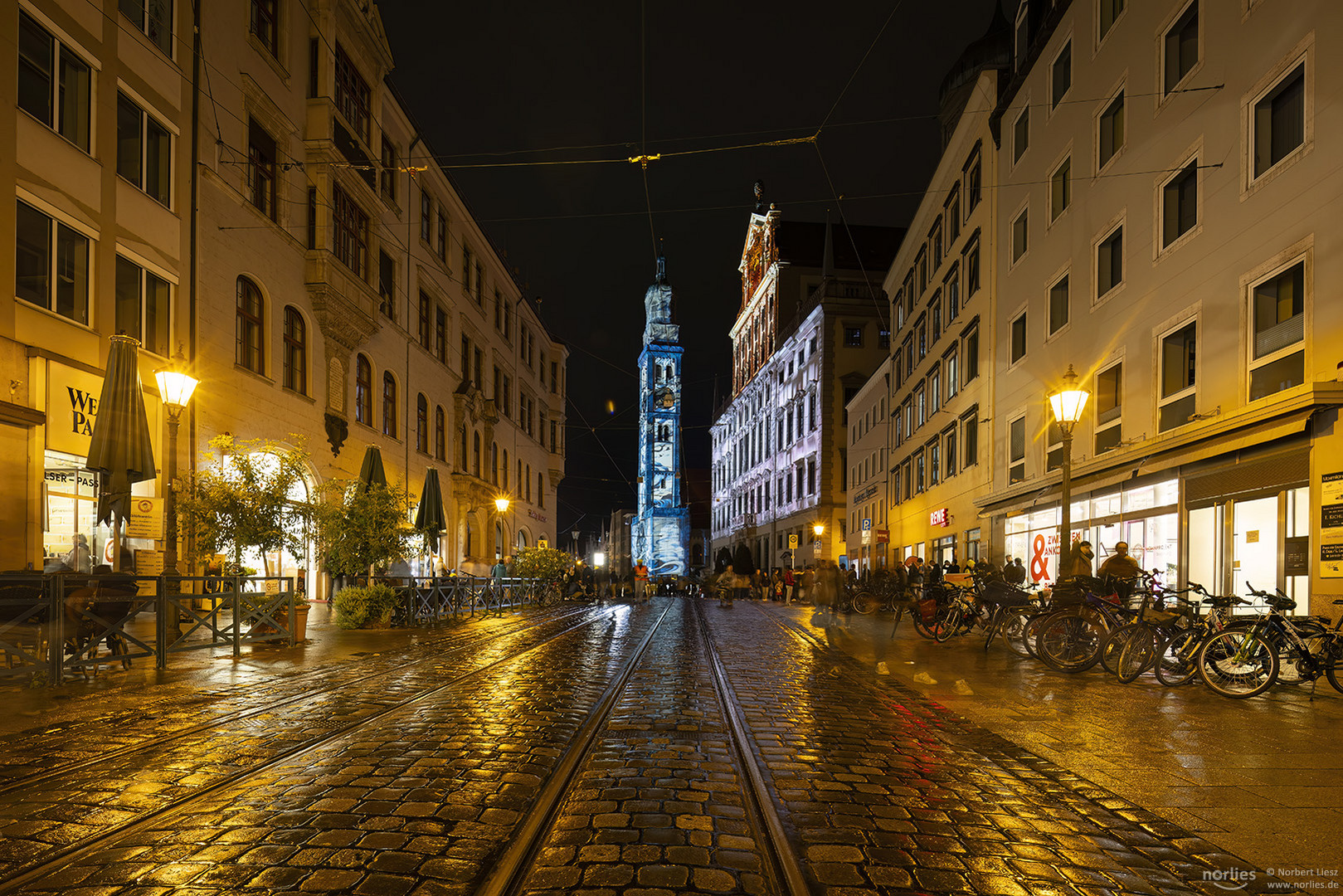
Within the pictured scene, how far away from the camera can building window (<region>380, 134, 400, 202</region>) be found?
97.5 feet

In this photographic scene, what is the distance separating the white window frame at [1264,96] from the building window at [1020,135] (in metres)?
10.3

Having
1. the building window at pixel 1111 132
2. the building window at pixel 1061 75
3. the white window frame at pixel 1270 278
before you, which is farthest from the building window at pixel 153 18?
the white window frame at pixel 1270 278

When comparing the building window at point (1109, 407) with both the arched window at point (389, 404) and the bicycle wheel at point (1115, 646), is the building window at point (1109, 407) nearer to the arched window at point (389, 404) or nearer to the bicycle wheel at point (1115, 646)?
the bicycle wheel at point (1115, 646)

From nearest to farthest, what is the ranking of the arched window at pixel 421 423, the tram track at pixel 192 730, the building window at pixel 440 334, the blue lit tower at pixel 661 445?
1. the tram track at pixel 192 730
2. the arched window at pixel 421 423
3. the building window at pixel 440 334
4. the blue lit tower at pixel 661 445

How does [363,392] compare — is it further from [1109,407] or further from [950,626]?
[1109,407]

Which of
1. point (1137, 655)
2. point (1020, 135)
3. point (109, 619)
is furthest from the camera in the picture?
point (1020, 135)

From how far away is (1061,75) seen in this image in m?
21.7

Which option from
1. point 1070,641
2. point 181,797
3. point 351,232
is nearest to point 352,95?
point 351,232

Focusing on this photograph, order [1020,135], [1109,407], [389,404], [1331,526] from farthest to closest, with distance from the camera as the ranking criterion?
1. [389,404]
2. [1020,135]
3. [1109,407]
4. [1331,526]

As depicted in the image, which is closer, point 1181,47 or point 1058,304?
point 1181,47

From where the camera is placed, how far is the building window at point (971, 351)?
92.8 feet

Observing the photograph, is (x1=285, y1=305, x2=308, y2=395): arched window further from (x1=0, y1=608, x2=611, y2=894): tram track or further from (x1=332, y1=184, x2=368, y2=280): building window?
(x1=0, y1=608, x2=611, y2=894): tram track

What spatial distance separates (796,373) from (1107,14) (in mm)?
41024

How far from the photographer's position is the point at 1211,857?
432cm
